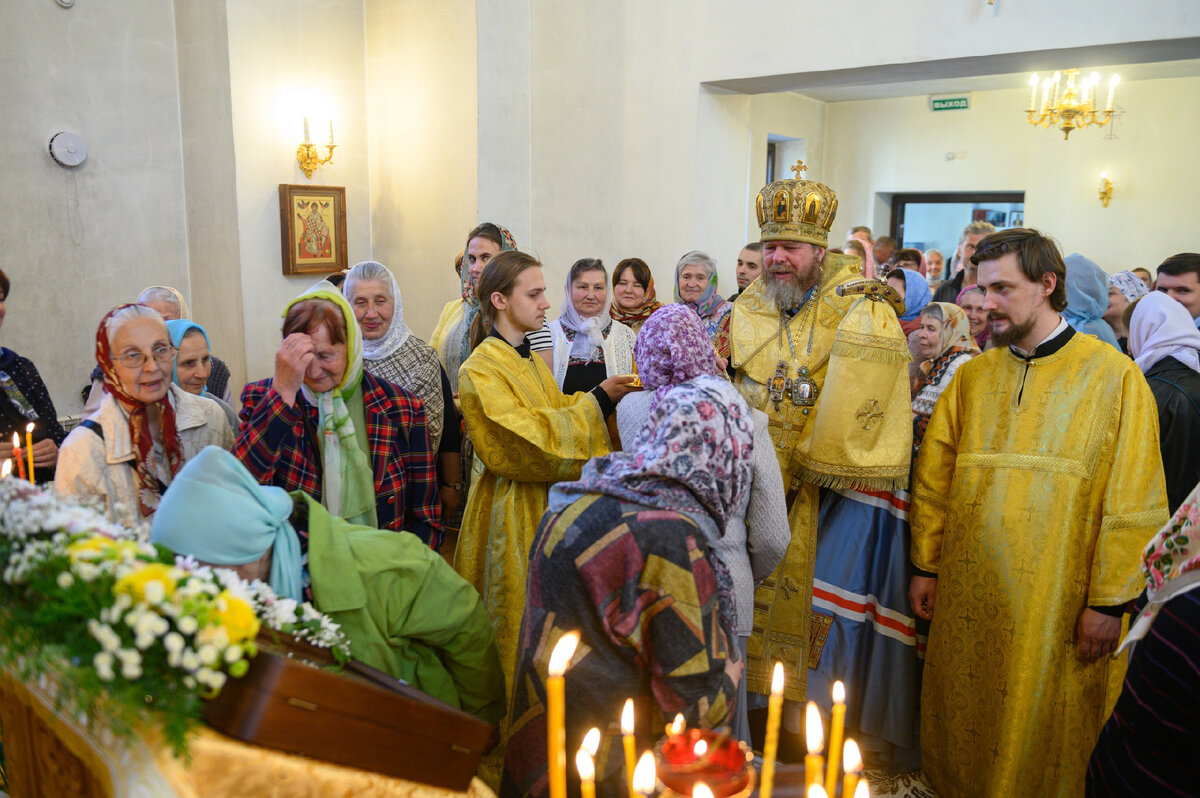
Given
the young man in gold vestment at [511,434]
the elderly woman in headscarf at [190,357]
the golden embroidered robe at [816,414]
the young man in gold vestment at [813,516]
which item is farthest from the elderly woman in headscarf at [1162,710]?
the elderly woman in headscarf at [190,357]

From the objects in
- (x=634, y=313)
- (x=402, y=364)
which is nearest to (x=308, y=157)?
(x=634, y=313)

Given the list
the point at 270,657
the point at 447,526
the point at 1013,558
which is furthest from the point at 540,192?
the point at 270,657

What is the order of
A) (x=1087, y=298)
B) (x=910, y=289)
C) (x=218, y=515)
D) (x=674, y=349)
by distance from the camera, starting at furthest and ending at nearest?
1. (x=910, y=289)
2. (x=1087, y=298)
3. (x=674, y=349)
4. (x=218, y=515)

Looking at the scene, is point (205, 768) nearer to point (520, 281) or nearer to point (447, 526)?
point (520, 281)

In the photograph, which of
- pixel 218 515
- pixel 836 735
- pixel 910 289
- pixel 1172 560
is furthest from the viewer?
pixel 910 289

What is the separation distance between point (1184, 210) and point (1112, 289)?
20.9ft

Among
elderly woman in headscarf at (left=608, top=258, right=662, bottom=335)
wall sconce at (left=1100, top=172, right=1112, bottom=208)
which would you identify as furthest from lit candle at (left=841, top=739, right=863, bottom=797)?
wall sconce at (left=1100, top=172, right=1112, bottom=208)

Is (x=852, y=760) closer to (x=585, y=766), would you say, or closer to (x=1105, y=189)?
(x=585, y=766)

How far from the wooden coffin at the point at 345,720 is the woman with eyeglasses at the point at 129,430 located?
1.10 m

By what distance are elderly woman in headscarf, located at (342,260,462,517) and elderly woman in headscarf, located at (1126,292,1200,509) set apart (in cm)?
268

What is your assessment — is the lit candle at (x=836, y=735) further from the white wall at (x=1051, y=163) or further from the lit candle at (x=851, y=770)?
the white wall at (x=1051, y=163)

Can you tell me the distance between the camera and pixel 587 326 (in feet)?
15.4

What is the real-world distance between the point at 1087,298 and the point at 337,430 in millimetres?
4103

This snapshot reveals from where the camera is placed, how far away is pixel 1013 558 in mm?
2795
